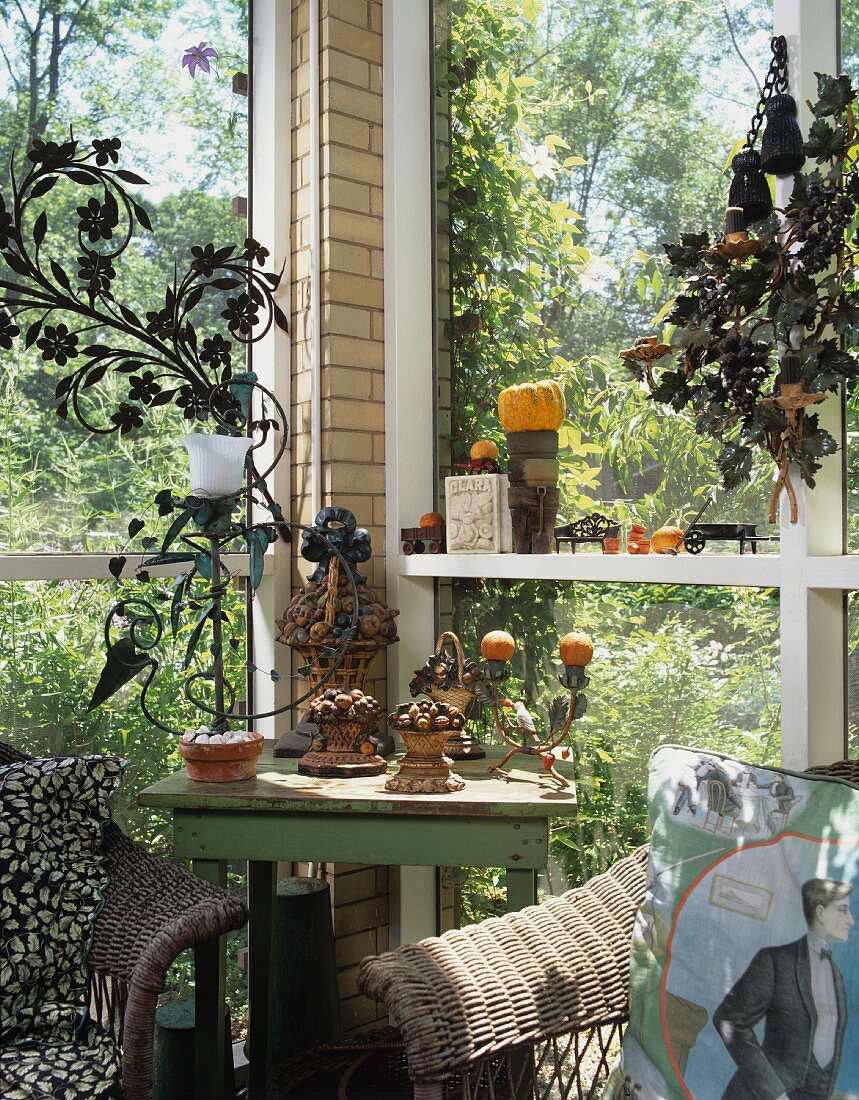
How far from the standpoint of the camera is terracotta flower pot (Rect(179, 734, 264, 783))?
2.08 m

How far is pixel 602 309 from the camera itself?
227 centimetres

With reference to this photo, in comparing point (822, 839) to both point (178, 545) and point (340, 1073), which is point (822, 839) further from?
point (178, 545)

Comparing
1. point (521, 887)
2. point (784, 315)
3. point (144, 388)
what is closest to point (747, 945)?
point (521, 887)

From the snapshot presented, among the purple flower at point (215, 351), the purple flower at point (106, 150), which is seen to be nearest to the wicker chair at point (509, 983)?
the purple flower at point (215, 351)

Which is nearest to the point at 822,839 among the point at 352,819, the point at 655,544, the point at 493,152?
the point at 655,544

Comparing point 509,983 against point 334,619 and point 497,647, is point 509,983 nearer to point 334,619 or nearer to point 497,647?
point 497,647

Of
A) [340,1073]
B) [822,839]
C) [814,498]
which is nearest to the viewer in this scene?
[822,839]

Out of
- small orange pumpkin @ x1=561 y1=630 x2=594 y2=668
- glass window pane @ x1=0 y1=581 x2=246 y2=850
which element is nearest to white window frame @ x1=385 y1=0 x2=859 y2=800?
small orange pumpkin @ x1=561 y1=630 x2=594 y2=668

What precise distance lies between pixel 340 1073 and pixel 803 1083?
133 cm

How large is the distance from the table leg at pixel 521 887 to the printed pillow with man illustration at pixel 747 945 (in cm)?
42

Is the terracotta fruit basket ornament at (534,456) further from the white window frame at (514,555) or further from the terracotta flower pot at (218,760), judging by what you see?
the terracotta flower pot at (218,760)

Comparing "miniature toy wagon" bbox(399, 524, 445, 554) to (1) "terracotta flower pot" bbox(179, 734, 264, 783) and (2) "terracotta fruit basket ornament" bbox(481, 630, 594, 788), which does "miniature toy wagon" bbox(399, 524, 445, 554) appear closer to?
(2) "terracotta fruit basket ornament" bbox(481, 630, 594, 788)

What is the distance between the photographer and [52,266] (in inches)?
87.7

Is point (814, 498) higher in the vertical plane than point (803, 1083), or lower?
higher
